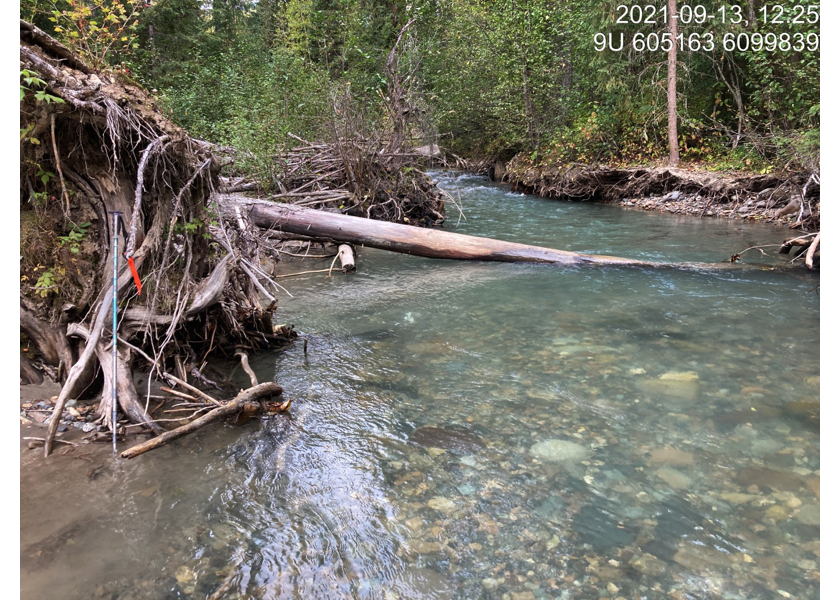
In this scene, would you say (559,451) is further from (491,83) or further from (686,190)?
(491,83)

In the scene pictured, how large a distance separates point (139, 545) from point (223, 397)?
1771 mm

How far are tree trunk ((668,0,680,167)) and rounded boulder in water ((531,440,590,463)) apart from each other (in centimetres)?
1554

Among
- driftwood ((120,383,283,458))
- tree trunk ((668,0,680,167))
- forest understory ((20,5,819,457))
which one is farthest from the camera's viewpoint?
tree trunk ((668,0,680,167))

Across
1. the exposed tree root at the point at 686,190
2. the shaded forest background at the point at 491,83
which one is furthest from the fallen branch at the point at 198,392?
the exposed tree root at the point at 686,190

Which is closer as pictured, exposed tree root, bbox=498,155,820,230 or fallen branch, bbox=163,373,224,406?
fallen branch, bbox=163,373,224,406

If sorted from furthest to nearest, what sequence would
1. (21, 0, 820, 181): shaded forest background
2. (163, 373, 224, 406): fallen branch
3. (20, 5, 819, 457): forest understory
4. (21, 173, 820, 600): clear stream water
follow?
1. (21, 0, 820, 181): shaded forest background
2. (163, 373, 224, 406): fallen branch
3. (20, 5, 819, 457): forest understory
4. (21, 173, 820, 600): clear stream water

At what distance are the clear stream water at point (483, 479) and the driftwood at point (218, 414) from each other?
0.29 feet

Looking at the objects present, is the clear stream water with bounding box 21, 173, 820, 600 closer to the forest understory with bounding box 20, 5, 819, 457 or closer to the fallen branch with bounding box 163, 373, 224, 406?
the fallen branch with bounding box 163, 373, 224, 406

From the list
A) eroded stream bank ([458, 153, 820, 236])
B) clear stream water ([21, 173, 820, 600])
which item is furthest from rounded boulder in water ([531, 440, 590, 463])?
eroded stream bank ([458, 153, 820, 236])

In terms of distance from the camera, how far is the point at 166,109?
183 inches

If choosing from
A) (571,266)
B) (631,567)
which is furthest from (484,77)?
(631,567)

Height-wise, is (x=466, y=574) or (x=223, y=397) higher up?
(x=223, y=397)

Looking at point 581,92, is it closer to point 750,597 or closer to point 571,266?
point 571,266

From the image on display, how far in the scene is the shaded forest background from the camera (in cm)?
1273
